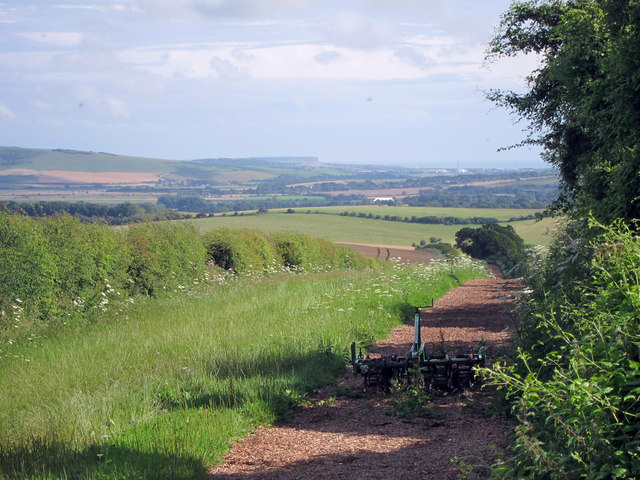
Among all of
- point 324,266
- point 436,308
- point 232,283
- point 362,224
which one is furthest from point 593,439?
point 362,224

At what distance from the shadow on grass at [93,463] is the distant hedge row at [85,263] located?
20.1ft

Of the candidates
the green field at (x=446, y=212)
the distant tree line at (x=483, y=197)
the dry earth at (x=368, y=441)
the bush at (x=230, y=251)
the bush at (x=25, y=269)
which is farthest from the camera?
the distant tree line at (x=483, y=197)

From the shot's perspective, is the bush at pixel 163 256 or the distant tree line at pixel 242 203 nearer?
the bush at pixel 163 256

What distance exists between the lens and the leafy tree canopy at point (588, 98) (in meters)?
7.35

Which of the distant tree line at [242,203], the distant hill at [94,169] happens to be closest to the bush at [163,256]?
the distant tree line at [242,203]

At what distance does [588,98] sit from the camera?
896 centimetres

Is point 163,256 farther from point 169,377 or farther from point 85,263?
point 169,377

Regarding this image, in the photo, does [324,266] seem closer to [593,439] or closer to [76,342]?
[76,342]

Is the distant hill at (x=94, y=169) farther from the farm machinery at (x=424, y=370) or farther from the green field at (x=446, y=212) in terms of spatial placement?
the farm machinery at (x=424, y=370)

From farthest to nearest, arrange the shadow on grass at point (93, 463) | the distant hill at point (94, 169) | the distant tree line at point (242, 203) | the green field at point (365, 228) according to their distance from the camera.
→ the distant hill at point (94, 169), the distant tree line at point (242, 203), the green field at point (365, 228), the shadow on grass at point (93, 463)

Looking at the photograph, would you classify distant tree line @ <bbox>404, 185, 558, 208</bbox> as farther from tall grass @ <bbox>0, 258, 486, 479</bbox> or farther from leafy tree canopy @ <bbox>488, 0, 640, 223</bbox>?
tall grass @ <bbox>0, 258, 486, 479</bbox>

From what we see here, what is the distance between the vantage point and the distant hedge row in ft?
39.7

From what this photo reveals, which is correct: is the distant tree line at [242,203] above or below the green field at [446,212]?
above

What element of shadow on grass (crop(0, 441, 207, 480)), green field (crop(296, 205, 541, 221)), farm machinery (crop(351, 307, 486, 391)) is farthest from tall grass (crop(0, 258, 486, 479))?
green field (crop(296, 205, 541, 221))
